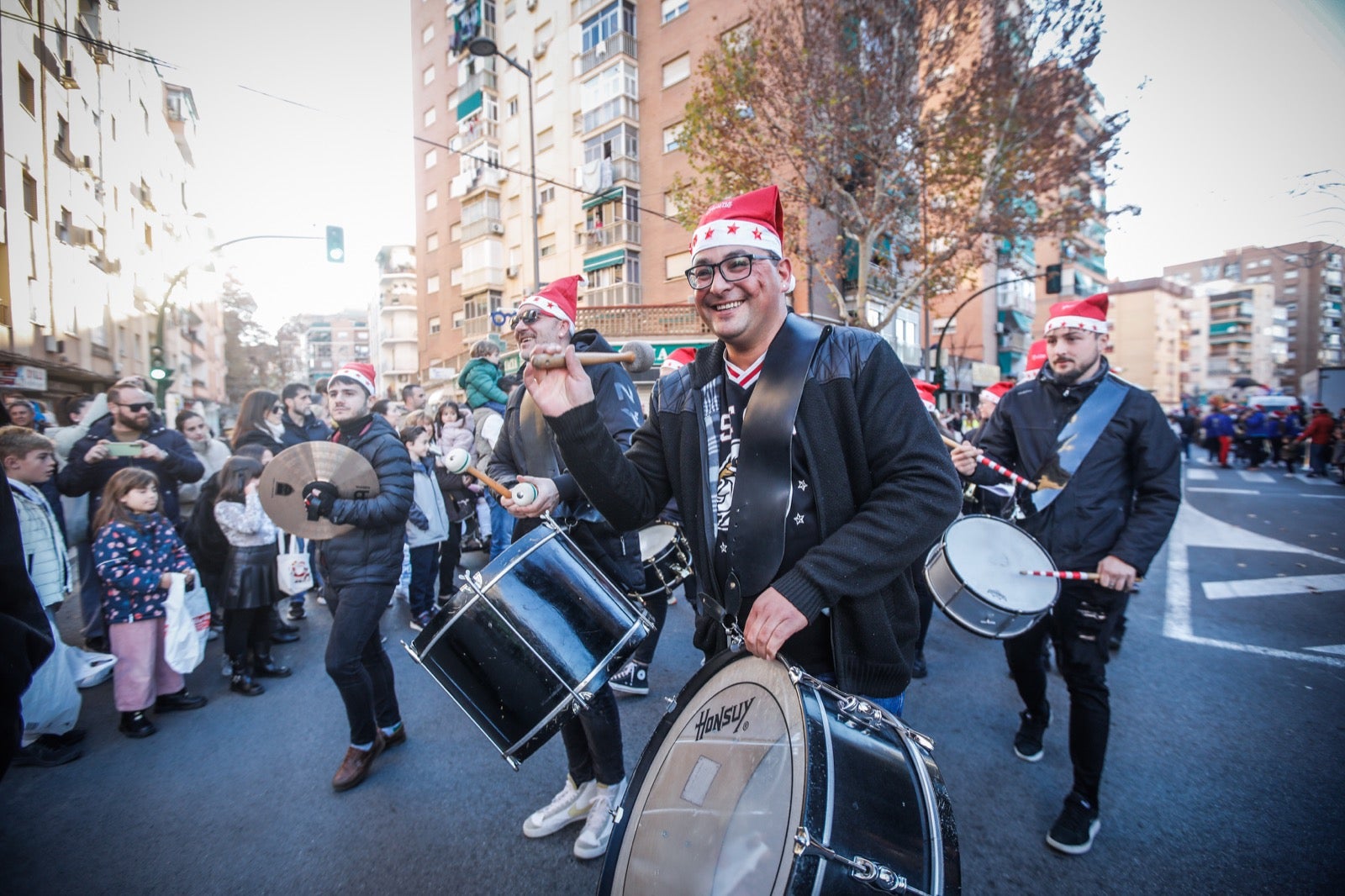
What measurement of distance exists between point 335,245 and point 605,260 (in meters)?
12.8

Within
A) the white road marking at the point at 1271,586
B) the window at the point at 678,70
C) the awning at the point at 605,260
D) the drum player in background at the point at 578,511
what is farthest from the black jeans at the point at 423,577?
the window at the point at 678,70

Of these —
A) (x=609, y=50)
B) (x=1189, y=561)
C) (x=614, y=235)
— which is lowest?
(x=1189, y=561)

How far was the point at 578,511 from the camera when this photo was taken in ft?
9.50

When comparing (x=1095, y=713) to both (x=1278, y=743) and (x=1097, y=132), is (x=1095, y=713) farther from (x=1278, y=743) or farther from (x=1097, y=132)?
(x=1097, y=132)

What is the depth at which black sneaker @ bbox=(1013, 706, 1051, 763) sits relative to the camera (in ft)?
10.6

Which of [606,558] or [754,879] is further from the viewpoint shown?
[606,558]

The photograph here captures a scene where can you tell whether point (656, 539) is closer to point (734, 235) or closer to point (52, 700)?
point (734, 235)

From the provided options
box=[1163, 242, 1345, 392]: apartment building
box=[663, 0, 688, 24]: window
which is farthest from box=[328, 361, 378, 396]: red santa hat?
box=[663, 0, 688, 24]: window

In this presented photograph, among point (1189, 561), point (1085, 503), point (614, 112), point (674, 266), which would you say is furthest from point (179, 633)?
point (614, 112)

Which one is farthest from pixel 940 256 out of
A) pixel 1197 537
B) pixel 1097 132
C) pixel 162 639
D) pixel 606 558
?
pixel 162 639

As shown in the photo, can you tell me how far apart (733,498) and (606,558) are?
1.51m

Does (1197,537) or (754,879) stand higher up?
(754,879)

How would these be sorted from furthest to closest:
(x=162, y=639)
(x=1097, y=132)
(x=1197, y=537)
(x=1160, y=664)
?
(x=1097, y=132) < (x=1197, y=537) < (x=1160, y=664) < (x=162, y=639)

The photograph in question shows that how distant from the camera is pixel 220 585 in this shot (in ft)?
16.2
